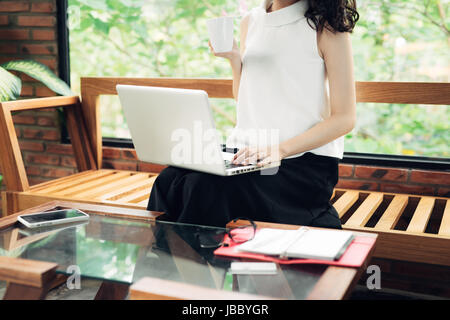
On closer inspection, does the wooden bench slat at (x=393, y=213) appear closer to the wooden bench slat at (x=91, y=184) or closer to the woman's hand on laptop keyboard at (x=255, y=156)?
the woman's hand on laptop keyboard at (x=255, y=156)

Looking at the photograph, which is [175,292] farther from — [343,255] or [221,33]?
[221,33]

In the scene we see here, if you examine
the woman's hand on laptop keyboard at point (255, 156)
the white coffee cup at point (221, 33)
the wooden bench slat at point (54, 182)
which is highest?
the white coffee cup at point (221, 33)

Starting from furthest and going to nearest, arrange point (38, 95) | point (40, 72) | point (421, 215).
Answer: point (38, 95)
point (40, 72)
point (421, 215)

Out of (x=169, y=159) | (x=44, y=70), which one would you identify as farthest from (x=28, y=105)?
(x=169, y=159)

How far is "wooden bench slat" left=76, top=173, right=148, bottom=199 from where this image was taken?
2.21 metres

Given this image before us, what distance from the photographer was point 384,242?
69.1 inches

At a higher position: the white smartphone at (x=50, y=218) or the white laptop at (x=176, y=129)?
the white laptop at (x=176, y=129)

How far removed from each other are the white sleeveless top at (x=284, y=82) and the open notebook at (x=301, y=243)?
0.51 m

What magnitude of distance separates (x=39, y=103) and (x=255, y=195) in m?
1.32

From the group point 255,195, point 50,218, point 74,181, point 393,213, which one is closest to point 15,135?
point 74,181

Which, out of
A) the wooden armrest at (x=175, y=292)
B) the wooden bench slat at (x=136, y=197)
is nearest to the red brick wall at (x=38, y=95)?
the wooden bench slat at (x=136, y=197)

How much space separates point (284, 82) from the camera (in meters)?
1.72

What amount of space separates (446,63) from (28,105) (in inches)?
76.6

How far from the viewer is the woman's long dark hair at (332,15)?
1.64m
